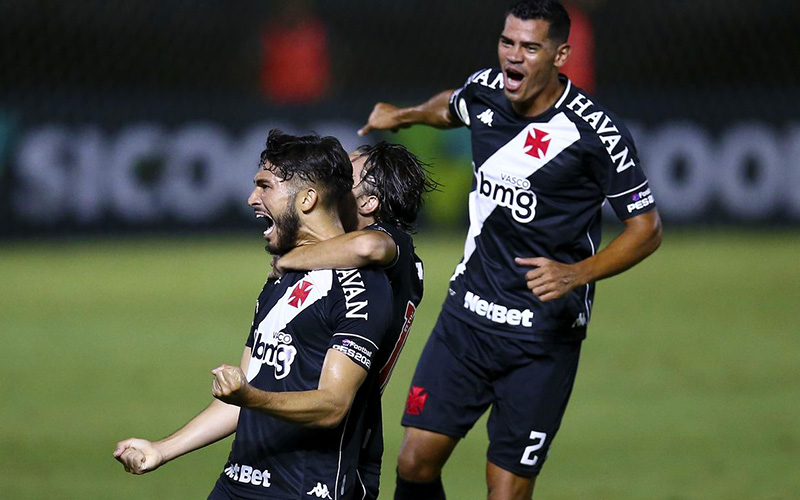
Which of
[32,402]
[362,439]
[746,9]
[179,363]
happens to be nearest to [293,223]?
[362,439]

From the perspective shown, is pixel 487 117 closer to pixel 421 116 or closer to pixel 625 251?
pixel 421 116

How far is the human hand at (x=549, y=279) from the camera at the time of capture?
5344 mm

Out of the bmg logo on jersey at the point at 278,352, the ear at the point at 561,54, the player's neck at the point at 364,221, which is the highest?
the ear at the point at 561,54

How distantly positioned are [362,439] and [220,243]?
34.7 feet

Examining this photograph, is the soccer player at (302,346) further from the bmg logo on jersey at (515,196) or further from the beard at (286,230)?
the bmg logo on jersey at (515,196)

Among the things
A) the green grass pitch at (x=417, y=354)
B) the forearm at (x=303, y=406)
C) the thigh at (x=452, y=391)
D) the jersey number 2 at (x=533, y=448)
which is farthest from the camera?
the green grass pitch at (x=417, y=354)

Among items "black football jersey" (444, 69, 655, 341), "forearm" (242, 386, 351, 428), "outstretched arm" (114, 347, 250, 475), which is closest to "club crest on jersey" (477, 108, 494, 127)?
"black football jersey" (444, 69, 655, 341)

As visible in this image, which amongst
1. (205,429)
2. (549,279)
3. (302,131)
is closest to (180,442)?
(205,429)

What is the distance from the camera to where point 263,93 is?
1547 cm

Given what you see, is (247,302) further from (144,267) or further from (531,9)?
(531,9)

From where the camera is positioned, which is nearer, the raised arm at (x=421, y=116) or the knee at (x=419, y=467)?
the knee at (x=419, y=467)

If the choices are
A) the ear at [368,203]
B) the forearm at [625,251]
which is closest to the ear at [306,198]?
the ear at [368,203]

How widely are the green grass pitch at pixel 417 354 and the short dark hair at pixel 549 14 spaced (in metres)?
2.62

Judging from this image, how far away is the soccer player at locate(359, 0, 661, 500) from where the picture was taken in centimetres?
564
